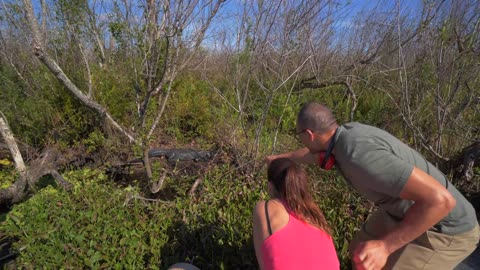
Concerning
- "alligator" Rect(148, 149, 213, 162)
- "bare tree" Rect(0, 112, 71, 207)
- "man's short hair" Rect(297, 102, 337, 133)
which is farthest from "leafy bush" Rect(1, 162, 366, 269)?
"man's short hair" Rect(297, 102, 337, 133)

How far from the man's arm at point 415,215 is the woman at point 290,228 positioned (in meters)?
0.21

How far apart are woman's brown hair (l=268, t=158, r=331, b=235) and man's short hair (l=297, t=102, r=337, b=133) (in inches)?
9.6

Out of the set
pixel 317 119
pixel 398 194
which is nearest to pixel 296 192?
pixel 317 119

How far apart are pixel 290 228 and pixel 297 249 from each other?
11 cm

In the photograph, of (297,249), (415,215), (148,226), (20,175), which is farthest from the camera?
(20,175)

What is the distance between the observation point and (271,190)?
1.96 metres

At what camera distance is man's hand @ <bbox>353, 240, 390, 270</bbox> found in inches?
61.9

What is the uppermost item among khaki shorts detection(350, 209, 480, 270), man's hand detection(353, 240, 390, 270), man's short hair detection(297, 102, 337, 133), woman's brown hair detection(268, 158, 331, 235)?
man's short hair detection(297, 102, 337, 133)

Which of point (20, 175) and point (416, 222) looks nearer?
point (416, 222)

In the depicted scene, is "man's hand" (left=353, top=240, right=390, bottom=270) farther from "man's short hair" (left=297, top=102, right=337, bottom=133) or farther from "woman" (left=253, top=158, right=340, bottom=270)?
"man's short hair" (left=297, top=102, right=337, bottom=133)

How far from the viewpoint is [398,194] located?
5.00ft

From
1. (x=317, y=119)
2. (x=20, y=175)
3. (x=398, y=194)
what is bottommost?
(x=20, y=175)

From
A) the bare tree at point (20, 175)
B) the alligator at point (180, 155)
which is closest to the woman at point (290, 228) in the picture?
the alligator at point (180, 155)

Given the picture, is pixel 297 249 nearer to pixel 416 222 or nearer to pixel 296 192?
pixel 296 192
